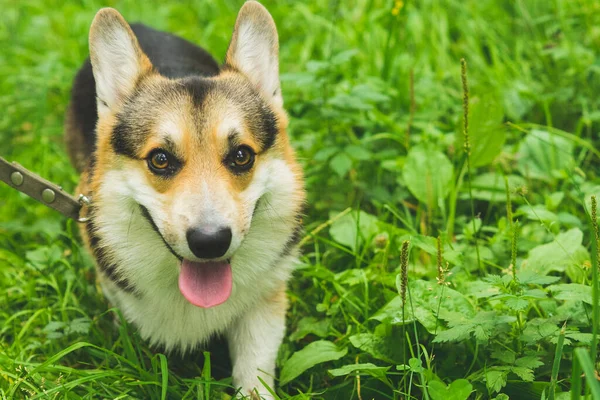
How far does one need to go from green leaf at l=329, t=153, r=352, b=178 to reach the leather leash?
58.7 inches

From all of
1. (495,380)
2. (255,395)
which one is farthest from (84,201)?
(495,380)

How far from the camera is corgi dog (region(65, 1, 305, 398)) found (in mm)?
2996

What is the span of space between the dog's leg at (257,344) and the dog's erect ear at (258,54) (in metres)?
1.06

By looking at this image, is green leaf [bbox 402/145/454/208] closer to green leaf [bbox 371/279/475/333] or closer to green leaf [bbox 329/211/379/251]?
green leaf [bbox 329/211/379/251]

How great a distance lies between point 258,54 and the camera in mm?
3553

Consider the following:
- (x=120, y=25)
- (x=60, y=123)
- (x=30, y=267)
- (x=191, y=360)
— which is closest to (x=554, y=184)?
(x=191, y=360)

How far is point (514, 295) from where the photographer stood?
2.67m

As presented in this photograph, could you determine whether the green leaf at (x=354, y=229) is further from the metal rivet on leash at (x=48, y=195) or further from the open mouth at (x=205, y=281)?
the metal rivet on leash at (x=48, y=195)

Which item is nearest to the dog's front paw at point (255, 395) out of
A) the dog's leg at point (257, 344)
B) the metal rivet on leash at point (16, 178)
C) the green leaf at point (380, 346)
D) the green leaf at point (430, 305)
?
the dog's leg at point (257, 344)

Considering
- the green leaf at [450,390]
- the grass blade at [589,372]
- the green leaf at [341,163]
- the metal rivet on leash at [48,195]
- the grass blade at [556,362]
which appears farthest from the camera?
the green leaf at [341,163]

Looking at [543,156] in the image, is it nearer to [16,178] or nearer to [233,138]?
[233,138]

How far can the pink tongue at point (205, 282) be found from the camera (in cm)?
294

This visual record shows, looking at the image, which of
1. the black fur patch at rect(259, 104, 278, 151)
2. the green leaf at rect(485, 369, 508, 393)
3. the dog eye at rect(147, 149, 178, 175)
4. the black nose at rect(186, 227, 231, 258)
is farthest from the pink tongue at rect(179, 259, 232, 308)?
the green leaf at rect(485, 369, 508, 393)

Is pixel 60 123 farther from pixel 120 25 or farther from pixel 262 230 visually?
pixel 262 230
